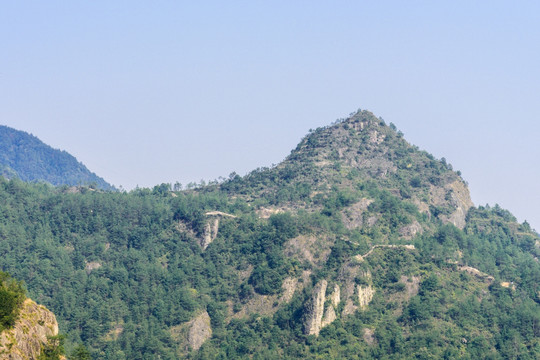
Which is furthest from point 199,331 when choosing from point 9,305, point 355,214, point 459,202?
point 459,202

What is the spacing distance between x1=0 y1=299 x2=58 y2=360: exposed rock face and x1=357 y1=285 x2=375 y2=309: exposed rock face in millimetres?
64731

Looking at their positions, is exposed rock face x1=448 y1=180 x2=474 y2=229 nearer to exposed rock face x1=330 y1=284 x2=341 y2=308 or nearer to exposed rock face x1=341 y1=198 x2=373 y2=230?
exposed rock face x1=341 y1=198 x2=373 y2=230

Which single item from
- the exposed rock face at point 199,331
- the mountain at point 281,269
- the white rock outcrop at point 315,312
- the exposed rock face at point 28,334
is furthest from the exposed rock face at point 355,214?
the exposed rock face at point 28,334

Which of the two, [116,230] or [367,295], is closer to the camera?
[367,295]

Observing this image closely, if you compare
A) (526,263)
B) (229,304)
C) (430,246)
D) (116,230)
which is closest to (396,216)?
(430,246)

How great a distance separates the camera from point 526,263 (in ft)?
565

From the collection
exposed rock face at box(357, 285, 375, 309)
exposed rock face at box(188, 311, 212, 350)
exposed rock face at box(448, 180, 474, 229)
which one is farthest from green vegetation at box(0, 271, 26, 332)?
exposed rock face at box(448, 180, 474, 229)

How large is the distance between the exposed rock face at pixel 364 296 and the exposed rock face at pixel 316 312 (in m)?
6.06

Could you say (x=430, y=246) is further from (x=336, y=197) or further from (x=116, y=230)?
(x=116, y=230)

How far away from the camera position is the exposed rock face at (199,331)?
465 ft

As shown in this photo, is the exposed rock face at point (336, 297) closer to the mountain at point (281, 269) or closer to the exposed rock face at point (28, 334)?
the mountain at point (281, 269)

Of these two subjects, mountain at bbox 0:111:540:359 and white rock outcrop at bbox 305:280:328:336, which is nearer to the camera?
mountain at bbox 0:111:540:359

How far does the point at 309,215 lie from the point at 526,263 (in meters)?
40.2

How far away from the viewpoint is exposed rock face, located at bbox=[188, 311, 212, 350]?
465 ft
